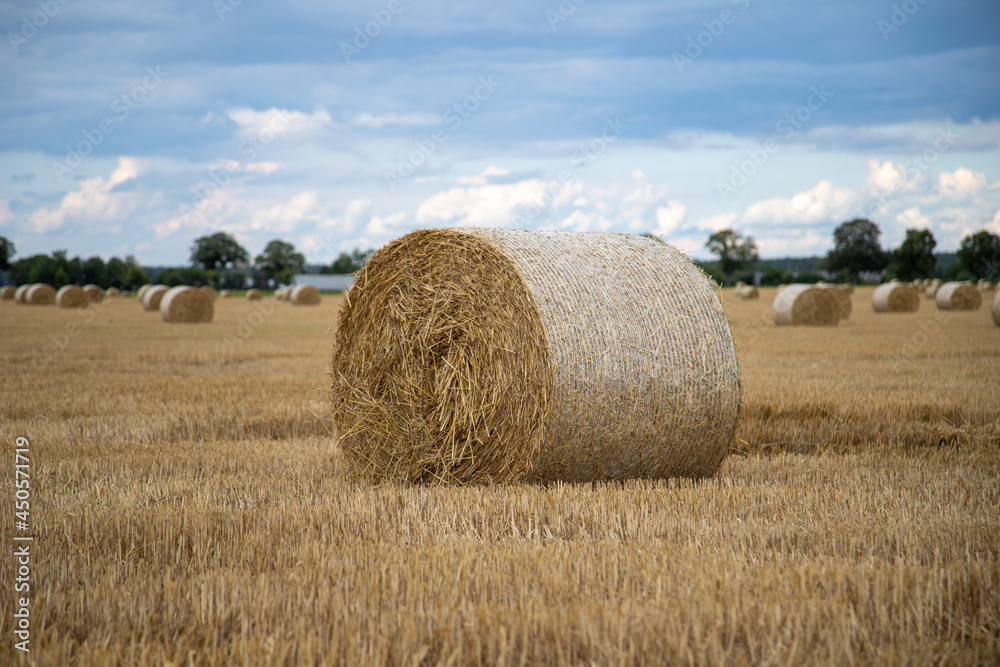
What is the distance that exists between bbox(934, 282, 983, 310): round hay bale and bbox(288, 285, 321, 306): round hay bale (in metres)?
31.1

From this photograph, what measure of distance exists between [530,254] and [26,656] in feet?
13.7

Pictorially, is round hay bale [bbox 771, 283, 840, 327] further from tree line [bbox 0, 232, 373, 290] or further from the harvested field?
tree line [bbox 0, 232, 373, 290]

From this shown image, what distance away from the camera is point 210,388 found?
430 inches

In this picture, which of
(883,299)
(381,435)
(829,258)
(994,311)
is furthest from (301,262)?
(381,435)

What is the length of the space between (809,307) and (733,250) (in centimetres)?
8761

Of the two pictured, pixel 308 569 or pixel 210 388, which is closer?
pixel 308 569

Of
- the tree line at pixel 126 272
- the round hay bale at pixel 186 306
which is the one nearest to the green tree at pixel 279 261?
the tree line at pixel 126 272

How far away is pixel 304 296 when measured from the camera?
4603 centimetres

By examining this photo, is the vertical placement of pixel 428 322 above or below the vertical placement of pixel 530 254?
below

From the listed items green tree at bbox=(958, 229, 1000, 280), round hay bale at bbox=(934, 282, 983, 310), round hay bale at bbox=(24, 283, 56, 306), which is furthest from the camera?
green tree at bbox=(958, 229, 1000, 280)

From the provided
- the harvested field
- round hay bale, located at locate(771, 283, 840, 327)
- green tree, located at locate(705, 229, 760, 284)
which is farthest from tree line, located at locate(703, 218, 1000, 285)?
the harvested field

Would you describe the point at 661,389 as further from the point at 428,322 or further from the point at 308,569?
the point at 308,569

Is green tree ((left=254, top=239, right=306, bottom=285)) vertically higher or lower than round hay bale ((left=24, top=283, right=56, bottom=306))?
higher

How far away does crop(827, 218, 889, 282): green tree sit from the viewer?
96.0m
